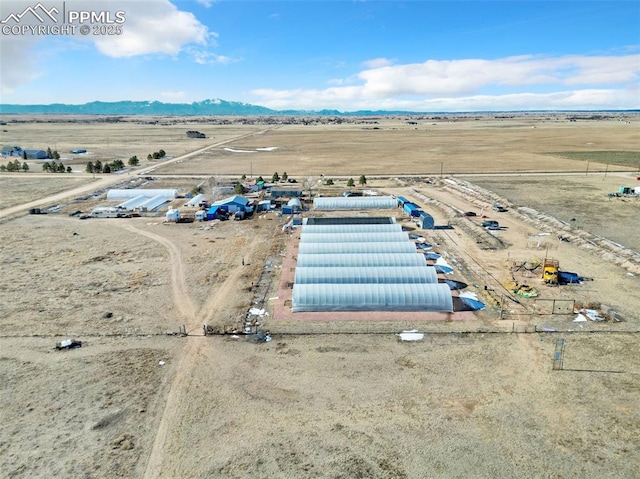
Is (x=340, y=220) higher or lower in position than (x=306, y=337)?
higher

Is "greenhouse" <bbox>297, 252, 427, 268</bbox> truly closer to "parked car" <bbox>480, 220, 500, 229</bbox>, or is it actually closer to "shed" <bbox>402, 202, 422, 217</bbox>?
"parked car" <bbox>480, 220, 500, 229</bbox>

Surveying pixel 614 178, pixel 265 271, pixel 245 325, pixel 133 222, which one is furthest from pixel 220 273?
pixel 614 178

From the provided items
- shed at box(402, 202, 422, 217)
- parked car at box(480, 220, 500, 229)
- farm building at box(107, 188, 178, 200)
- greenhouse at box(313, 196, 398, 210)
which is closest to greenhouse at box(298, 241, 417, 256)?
shed at box(402, 202, 422, 217)

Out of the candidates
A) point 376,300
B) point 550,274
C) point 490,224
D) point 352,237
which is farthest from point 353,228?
point 550,274

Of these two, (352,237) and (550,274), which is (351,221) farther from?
(550,274)

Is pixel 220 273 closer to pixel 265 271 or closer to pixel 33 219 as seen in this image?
pixel 265 271

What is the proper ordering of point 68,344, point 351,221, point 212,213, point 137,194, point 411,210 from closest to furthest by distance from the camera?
point 68,344, point 351,221, point 212,213, point 411,210, point 137,194
